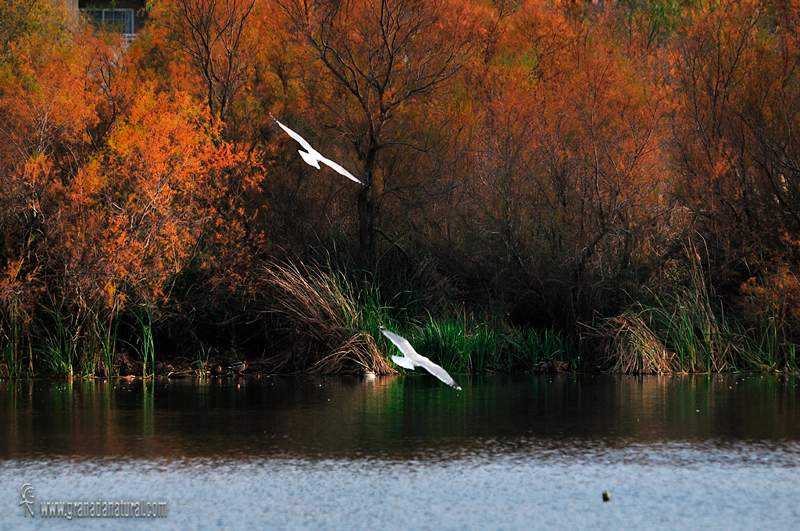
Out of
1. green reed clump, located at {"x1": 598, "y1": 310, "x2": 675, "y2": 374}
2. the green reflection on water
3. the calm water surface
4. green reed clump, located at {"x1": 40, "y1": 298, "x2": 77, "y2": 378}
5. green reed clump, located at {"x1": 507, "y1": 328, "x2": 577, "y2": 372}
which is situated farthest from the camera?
green reed clump, located at {"x1": 507, "y1": 328, "x2": 577, "y2": 372}

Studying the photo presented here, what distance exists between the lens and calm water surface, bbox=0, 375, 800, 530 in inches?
292

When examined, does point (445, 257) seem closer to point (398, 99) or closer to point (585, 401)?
point (398, 99)

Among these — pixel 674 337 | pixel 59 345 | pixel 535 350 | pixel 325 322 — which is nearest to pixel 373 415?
pixel 325 322

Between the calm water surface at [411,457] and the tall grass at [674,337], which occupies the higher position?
the tall grass at [674,337]

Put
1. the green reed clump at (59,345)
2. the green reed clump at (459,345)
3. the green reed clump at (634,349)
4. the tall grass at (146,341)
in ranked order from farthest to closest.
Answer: the green reed clump at (459,345) → the green reed clump at (634,349) → the tall grass at (146,341) → the green reed clump at (59,345)

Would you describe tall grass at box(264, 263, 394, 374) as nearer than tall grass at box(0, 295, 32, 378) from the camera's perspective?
No

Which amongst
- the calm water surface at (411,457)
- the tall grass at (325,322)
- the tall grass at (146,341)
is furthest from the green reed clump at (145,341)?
the calm water surface at (411,457)

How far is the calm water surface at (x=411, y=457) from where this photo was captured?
7414 millimetres

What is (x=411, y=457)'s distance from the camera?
9.59m

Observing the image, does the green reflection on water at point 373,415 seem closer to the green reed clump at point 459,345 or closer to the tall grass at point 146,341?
the tall grass at point 146,341

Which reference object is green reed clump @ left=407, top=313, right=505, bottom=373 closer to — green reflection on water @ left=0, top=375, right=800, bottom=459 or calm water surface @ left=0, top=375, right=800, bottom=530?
green reflection on water @ left=0, top=375, right=800, bottom=459

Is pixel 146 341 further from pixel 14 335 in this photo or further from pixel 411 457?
pixel 411 457

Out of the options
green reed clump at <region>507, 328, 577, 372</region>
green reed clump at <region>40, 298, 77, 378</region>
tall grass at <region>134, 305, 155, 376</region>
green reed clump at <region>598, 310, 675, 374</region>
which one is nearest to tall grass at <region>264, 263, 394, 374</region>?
tall grass at <region>134, 305, 155, 376</region>

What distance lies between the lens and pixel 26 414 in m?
12.6
